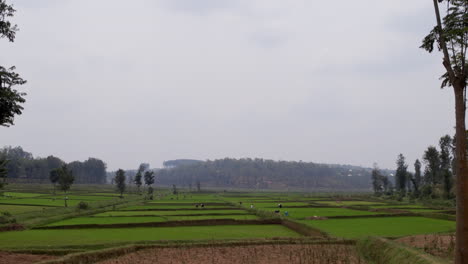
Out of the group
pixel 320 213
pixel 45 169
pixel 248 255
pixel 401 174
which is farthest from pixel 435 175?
pixel 45 169

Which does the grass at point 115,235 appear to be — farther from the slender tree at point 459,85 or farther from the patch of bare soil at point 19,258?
the slender tree at point 459,85

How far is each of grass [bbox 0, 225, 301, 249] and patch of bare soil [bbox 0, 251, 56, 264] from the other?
2098 mm

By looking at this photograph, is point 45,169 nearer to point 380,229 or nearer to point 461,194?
point 380,229

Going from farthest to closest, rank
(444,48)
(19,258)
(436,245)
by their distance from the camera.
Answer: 1. (436,245)
2. (19,258)
3. (444,48)

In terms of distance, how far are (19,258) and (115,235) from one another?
26.8ft

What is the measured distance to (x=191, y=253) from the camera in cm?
1911

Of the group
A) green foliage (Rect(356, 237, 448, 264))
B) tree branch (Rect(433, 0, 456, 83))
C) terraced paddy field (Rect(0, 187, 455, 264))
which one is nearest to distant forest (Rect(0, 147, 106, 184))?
terraced paddy field (Rect(0, 187, 455, 264))

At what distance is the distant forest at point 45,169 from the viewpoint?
118 m

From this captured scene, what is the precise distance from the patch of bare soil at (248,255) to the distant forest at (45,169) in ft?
317

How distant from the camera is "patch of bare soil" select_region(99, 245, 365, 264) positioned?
1725cm

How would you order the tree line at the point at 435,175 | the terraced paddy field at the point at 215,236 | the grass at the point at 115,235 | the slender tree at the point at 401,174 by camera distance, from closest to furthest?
1. the terraced paddy field at the point at 215,236
2. the grass at the point at 115,235
3. the tree line at the point at 435,175
4. the slender tree at the point at 401,174

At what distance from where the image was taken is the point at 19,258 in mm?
17141

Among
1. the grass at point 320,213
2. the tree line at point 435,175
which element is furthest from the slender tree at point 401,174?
the grass at point 320,213

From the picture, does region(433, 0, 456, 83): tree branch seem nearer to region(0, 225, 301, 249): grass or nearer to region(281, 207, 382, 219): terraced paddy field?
region(0, 225, 301, 249): grass
